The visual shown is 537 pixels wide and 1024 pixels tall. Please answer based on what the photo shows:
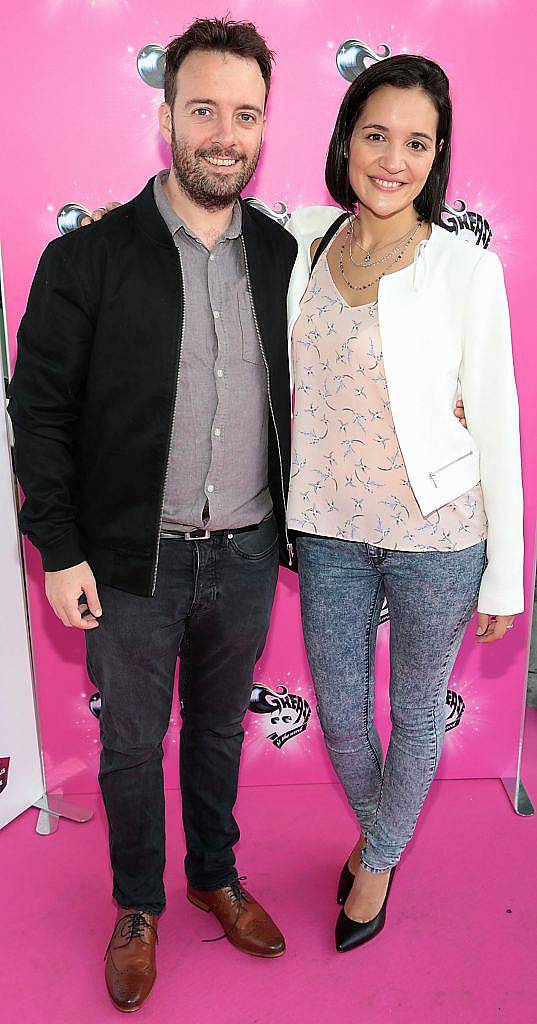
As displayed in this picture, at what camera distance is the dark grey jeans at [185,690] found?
1.75 metres

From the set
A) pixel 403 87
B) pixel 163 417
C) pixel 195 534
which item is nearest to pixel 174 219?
pixel 163 417

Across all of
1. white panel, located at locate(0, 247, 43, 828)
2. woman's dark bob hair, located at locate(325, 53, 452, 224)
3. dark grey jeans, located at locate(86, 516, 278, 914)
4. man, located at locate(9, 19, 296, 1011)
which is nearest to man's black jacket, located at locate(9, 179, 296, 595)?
man, located at locate(9, 19, 296, 1011)

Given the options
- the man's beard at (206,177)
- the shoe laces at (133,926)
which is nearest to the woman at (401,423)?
the man's beard at (206,177)

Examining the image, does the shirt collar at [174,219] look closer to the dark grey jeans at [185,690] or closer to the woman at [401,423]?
the woman at [401,423]

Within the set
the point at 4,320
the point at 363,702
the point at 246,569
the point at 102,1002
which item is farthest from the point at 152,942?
the point at 4,320

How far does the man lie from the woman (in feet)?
0.31

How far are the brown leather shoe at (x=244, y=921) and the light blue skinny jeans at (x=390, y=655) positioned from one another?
0.27 m

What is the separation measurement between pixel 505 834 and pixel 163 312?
5.66 feet

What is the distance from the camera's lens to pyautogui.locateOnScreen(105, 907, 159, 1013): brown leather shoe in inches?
73.6

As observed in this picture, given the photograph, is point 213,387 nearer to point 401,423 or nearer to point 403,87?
point 401,423

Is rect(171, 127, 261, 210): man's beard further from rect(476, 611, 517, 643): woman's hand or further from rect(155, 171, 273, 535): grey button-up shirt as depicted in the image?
rect(476, 611, 517, 643): woman's hand

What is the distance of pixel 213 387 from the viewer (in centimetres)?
169

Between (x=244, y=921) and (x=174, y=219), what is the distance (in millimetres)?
1548

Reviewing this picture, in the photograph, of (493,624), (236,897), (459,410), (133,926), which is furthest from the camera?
(236,897)
